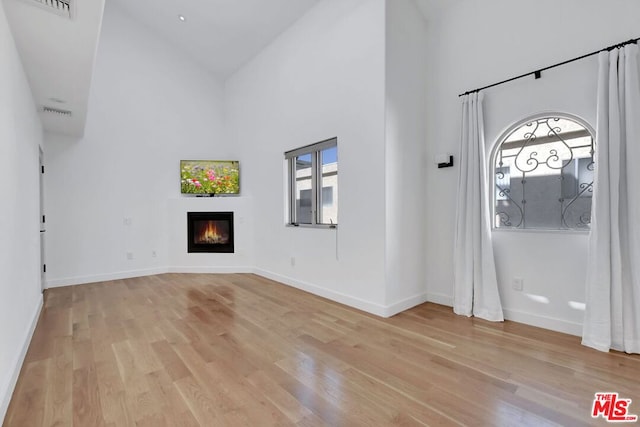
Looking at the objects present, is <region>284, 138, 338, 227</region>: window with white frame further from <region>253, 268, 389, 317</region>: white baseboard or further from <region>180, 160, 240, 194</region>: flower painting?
<region>180, 160, 240, 194</region>: flower painting

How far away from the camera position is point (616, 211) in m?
2.38

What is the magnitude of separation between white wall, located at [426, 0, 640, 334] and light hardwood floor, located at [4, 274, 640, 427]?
1.33ft

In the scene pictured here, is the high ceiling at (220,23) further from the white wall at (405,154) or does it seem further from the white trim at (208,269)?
the white trim at (208,269)

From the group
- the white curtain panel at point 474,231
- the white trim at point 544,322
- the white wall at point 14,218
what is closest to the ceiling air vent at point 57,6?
the white wall at point 14,218

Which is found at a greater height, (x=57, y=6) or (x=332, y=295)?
(x=57, y=6)

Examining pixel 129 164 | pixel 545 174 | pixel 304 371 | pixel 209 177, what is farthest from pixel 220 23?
pixel 304 371

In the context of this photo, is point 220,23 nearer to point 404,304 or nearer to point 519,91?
point 519,91

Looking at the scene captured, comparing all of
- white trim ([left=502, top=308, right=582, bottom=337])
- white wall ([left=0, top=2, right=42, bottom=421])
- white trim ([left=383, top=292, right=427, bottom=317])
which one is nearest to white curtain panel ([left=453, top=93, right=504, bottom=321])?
white trim ([left=502, top=308, right=582, bottom=337])

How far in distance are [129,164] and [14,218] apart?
3247 millimetres

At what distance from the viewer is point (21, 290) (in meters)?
2.56

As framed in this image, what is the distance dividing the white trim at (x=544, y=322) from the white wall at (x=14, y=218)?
12.8ft

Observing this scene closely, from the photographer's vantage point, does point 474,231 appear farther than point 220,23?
No

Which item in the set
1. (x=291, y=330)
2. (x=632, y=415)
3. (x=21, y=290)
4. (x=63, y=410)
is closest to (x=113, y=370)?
(x=63, y=410)

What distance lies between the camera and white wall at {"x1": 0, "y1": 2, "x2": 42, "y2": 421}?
1930 millimetres
